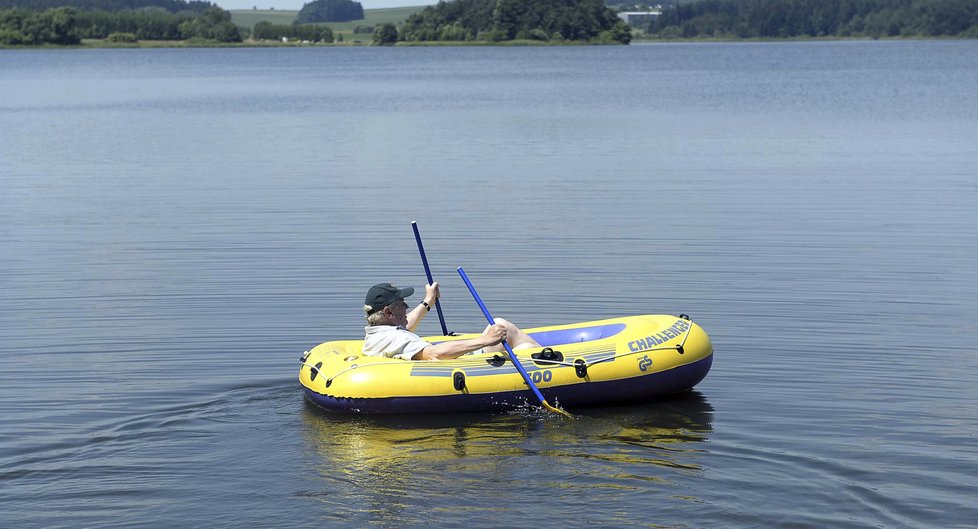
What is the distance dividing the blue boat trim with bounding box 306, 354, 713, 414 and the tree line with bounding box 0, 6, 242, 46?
128228mm

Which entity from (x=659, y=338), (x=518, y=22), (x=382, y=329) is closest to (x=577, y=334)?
(x=659, y=338)

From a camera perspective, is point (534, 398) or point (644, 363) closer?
point (534, 398)

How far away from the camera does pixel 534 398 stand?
9547 millimetres

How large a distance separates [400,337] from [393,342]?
65 mm

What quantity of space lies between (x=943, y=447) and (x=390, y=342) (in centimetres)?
401

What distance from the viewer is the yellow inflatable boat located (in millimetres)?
9445

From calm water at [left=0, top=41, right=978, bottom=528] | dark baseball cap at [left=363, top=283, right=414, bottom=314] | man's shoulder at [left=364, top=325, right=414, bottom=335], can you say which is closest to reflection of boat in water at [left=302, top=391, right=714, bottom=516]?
calm water at [left=0, top=41, right=978, bottom=528]

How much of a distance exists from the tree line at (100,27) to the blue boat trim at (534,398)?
12823 centimetres

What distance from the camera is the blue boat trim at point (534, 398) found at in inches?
372

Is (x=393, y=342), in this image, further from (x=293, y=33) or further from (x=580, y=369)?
(x=293, y=33)

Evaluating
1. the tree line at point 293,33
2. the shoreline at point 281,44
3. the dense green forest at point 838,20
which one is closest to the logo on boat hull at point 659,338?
the shoreline at point 281,44

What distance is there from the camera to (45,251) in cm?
1622

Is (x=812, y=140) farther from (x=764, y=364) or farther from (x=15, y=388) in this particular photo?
(x=15, y=388)

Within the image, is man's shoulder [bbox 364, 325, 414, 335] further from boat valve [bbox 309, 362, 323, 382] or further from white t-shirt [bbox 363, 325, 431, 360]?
boat valve [bbox 309, 362, 323, 382]
